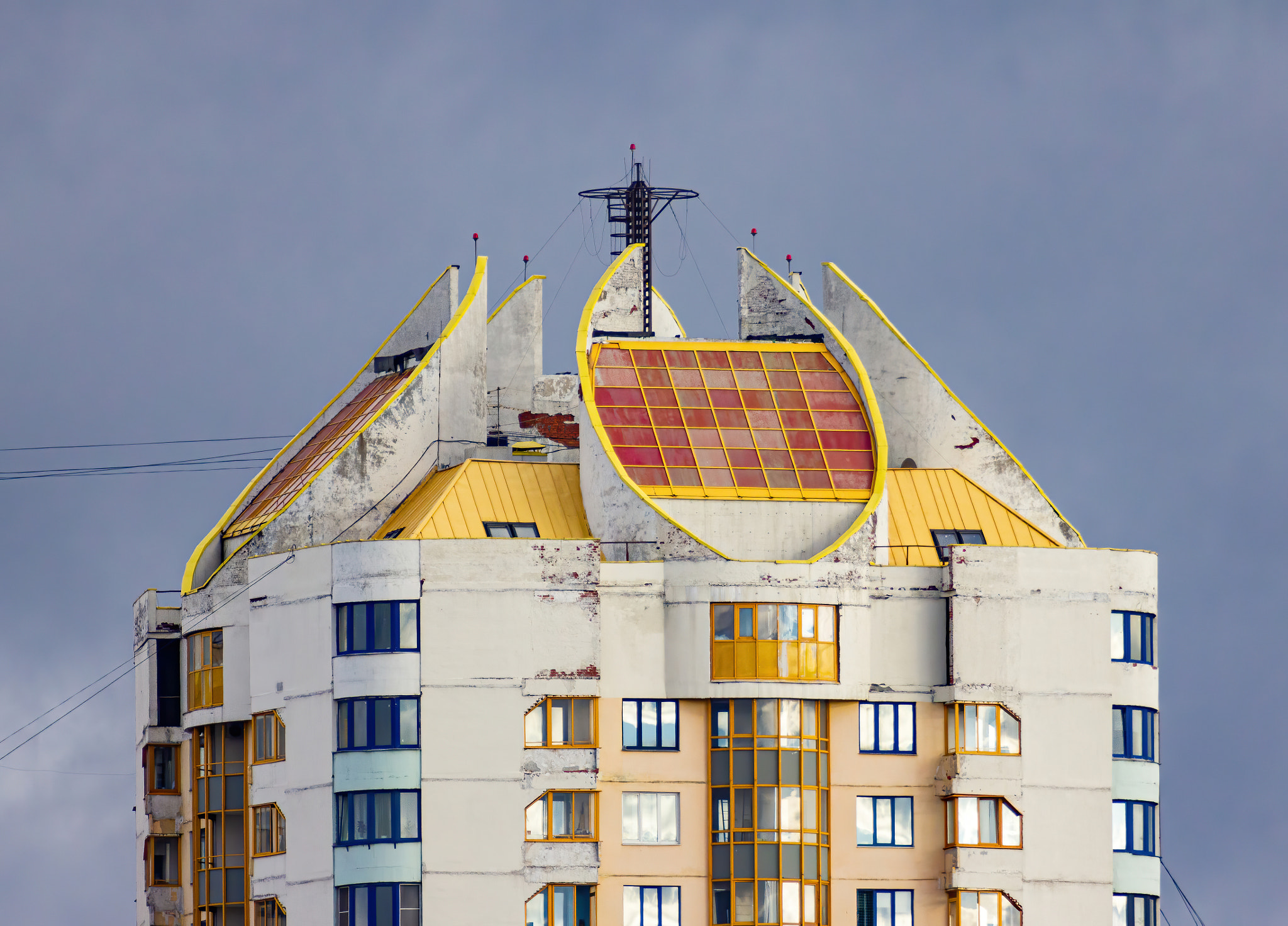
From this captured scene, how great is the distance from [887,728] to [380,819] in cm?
2068

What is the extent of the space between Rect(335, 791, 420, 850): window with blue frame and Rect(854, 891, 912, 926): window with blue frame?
58.9 feet

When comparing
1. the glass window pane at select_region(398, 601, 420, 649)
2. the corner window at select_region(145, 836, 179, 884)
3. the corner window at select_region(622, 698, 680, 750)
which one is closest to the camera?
the glass window pane at select_region(398, 601, 420, 649)

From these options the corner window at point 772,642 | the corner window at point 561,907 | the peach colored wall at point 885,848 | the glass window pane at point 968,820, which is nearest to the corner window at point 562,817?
the corner window at point 561,907

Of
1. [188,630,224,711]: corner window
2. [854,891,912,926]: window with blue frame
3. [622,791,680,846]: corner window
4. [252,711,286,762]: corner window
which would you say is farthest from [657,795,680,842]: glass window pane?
[188,630,224,711]: corner window

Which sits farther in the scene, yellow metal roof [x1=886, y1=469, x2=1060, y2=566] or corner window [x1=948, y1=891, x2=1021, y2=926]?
yellow metal roof [x1=886, y1=469, x2=1060, y2=566]

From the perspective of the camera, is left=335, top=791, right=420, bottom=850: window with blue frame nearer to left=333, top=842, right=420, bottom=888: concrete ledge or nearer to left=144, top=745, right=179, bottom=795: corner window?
left=333, top=842, right=420, bottom=888: concrete ledge

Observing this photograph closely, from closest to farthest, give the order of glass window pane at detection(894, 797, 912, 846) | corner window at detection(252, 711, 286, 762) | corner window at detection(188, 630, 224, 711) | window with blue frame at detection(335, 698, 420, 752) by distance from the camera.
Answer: window with blue frame at detection(335, 698, 420, 752) < glass window pane at detection(894, 797, 912, 846) < corner window at detection(252, 711, 286, 762) < corner window at detection(188, 630, 224, 711)

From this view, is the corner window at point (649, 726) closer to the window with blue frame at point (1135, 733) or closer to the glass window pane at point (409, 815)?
the glass window pane at point (409, 815)

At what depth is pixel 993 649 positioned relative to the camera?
383 ft

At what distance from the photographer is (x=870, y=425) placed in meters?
123

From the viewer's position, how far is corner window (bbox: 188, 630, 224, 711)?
399 feet

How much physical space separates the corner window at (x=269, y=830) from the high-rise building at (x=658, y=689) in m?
0.16

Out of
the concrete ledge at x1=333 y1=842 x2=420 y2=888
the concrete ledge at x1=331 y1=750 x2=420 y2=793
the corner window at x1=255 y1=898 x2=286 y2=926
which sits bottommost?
the corner window at x1=255 y1=898 x2=286 y2=926

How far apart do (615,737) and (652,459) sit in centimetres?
1209
